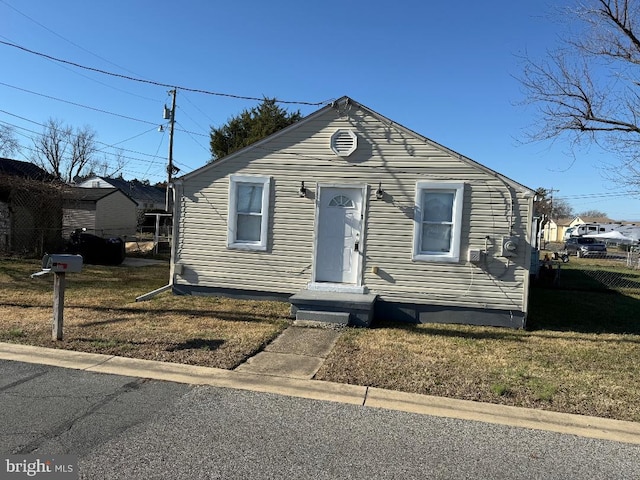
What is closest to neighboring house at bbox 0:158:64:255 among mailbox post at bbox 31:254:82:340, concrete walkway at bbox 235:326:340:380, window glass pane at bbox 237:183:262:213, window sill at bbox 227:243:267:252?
window sill at bbox 227:243:267:252

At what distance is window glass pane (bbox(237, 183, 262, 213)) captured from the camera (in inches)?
369

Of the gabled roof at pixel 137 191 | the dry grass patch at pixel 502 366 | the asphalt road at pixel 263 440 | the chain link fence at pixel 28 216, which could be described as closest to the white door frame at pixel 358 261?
the dry grass patch at pixel 502 366

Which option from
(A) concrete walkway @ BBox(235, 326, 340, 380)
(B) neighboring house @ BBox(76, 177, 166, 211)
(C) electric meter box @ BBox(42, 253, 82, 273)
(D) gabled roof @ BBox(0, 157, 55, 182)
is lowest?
(A) concrete walkway @ BBox(235, 326, 340, 380)

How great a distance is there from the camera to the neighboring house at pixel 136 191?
51.1m

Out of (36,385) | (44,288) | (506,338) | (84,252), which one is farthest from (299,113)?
(36,385)

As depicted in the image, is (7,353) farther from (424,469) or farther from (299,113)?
(299,113)

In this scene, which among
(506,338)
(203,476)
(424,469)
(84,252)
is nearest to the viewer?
(203,476)

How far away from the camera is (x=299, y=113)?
30.5 meters

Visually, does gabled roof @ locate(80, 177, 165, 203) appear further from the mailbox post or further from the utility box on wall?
the utility box on wall

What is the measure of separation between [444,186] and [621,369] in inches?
154

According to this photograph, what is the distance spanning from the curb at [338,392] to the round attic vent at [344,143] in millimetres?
4911

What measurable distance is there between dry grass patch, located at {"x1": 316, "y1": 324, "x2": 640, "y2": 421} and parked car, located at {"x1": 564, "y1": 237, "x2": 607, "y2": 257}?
31.5 metres

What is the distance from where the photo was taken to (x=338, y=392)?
479 cm

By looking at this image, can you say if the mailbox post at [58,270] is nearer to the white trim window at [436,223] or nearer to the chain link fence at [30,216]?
the white trim window at [436,223]
